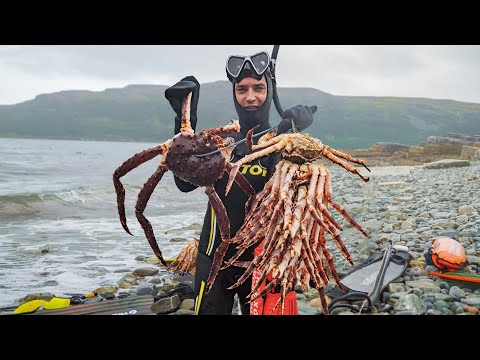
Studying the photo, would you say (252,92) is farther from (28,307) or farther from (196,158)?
(28,307)

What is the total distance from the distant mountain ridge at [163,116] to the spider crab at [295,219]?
31.0 inches

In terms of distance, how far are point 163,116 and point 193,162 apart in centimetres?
88

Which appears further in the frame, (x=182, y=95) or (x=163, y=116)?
(x=163, y=116)

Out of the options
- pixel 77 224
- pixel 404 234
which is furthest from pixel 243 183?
pixel 77 224

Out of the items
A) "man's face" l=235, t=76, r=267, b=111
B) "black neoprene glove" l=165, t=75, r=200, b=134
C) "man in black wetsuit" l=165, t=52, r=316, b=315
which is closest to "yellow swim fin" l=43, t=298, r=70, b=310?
"man in black wetsuit" l=165, t=52, r=316, b=315

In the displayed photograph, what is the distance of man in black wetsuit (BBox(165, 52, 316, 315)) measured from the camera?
6.92 feet

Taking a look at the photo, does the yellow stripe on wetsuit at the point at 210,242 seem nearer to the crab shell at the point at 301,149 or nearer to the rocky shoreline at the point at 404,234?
the rocky shoreline at the point at 404,234

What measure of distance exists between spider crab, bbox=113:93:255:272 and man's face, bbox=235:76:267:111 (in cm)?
17

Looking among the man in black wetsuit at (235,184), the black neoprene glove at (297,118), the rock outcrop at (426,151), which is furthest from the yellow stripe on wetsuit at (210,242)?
the rock outcrop at (426,151)

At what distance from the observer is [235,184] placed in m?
2.16

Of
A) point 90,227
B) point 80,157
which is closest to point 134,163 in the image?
point 90,227

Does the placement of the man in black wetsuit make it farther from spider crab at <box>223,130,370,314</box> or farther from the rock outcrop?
the rock outcrop
